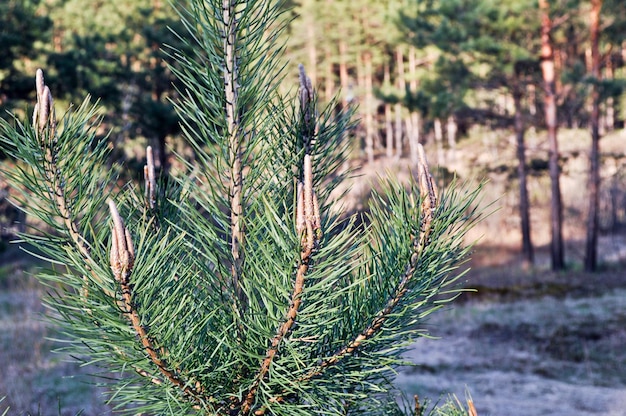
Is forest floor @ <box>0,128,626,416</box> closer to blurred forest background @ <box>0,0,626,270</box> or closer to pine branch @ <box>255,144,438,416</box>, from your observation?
pine branch @ <box>255,144,438,416</box>

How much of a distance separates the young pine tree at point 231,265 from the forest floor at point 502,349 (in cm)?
127

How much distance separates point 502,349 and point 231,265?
9644 mm

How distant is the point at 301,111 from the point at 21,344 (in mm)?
7639

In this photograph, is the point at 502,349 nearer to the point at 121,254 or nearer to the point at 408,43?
the point at 121,254

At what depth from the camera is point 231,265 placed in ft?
3.70

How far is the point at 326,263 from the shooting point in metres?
0.85

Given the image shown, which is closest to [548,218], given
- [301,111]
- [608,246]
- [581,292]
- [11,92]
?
[608,246]

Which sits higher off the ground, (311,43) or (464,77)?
(311,43)

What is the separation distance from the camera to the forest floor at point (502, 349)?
6.43 meters

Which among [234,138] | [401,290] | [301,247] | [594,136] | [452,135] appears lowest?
[452,135]

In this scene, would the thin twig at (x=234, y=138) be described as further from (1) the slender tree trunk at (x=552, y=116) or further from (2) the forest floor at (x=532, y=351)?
(1) the slender tree trunk at (x=552, y=116)

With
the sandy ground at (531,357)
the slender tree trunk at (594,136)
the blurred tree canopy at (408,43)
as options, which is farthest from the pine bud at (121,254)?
the slender tree trunk at (594,136)

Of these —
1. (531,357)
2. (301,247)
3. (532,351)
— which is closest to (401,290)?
(301,247)

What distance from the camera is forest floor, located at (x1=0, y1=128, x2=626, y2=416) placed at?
6.43m
